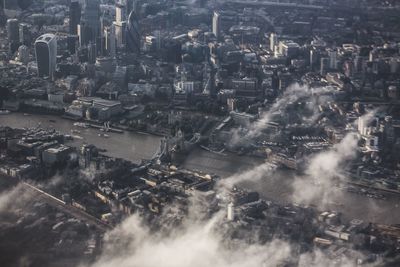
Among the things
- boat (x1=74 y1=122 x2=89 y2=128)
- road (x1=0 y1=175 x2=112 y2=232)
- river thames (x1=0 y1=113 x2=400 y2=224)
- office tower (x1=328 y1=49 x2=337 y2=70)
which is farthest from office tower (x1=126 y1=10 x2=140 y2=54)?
road (x1=0 y1=175 x2=112 y2=232)

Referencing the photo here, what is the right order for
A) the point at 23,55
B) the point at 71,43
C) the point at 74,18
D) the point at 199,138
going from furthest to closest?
the point at 74,18 → the point at 71,43 → the point at 23,55 → the point at 199,138

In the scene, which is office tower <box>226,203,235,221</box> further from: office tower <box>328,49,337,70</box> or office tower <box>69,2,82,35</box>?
office tower <box>69,2,82,35</box>

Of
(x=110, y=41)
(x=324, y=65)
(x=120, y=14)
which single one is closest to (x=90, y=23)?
(x=120, y=14)

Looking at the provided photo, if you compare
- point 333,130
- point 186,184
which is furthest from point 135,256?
point 333,130

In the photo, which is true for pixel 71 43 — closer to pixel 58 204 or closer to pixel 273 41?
pixel 273 41

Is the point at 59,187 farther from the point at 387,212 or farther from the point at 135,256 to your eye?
the point at 387,212

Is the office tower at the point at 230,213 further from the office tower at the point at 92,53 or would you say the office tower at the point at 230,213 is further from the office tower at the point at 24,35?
the office tower at the point at 24,35
